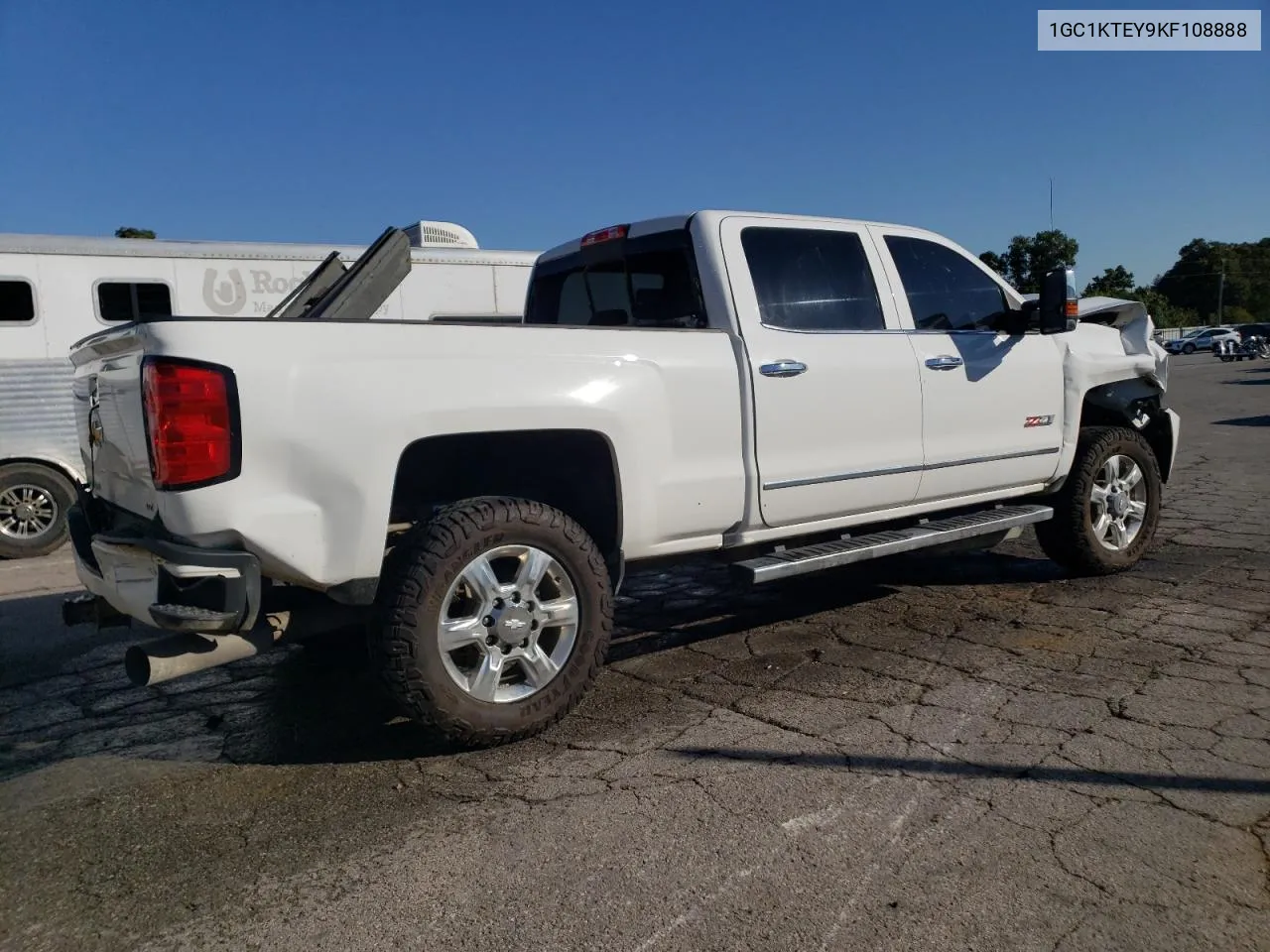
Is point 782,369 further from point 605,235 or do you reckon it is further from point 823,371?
point 605,235

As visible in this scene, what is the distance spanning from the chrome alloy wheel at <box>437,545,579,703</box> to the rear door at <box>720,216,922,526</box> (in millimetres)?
1138

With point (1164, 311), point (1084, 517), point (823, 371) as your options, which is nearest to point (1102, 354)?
point (1084, 517)

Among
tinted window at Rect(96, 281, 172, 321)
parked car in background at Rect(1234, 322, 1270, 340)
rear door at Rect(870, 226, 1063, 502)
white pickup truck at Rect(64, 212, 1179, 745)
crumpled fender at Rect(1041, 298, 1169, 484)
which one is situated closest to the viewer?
white pickup truck at Rect(64, 212, 1179, 745)

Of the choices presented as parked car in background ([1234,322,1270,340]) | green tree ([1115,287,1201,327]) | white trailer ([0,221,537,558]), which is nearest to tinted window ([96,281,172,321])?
white trailer ([0,221,537,558])

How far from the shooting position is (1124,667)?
4367 millimetres

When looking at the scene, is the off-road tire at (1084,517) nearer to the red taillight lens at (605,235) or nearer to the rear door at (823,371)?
the rear door at (823,371)

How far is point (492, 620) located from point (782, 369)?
1.72 m

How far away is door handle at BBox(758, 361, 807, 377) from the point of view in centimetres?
435

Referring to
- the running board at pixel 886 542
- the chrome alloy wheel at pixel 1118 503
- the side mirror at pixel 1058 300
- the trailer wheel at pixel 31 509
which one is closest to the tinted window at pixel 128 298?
the trailer wheel at pixel 31 509

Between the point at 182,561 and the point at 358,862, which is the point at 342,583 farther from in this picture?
the point at 358,862

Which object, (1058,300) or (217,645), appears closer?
(217,645)

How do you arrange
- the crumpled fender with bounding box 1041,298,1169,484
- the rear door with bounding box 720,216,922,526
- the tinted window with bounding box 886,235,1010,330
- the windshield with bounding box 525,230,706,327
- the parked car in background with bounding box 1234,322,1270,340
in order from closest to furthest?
the rear door with bounding box 720,216,922,526
the windshield with bounding box 525,230,706,327
the tinted window with bounding box 886,235,1010,330
the crumpled fender with bounding box 1041,298,1169,484
the parked car in background with bounding box 1234,322,1270,340

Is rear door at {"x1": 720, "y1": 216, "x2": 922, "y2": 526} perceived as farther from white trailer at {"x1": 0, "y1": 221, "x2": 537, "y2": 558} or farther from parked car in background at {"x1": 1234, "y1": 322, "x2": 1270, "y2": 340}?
parked car in background at {"x1": 1234, "y1": 322, "x2": 1270, "y2": 340}

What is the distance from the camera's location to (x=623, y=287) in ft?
17.1
